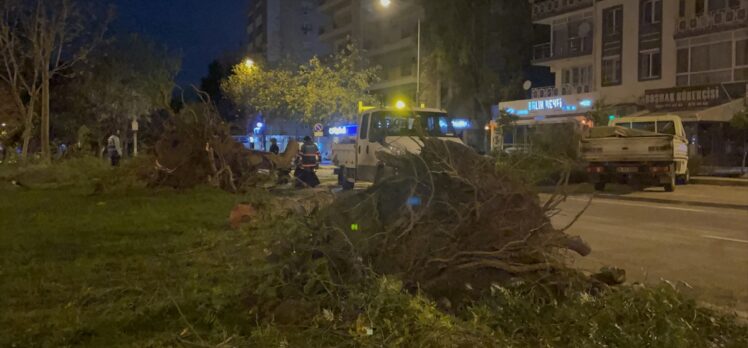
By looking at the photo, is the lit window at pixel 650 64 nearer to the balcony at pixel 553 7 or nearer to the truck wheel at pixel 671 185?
the balcony at pixel 553 7

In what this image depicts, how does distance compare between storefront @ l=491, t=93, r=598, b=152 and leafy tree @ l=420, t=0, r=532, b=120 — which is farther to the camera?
leafy tree @ l=420, t=0, r=532, b=120

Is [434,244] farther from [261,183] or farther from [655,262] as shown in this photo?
[261,183]

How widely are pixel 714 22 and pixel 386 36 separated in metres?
31.7

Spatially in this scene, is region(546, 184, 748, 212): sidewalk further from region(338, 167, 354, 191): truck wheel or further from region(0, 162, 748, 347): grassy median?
region(0, 162, 748, 347): grassy median

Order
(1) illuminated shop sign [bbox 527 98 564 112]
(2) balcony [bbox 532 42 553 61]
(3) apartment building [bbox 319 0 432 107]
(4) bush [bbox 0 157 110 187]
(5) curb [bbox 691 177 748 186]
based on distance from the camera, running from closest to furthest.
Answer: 1. (4) bush [bbox 0 157 110 187]
2. (5) curb [bbox 691 177 748 186]
3. (1) illuminated shop sign [bbox 527 98 564 112]
4. (2) balcony [bbox 532 42 553 61]
5. (3) apartment building [bbox 319 0 432 107]

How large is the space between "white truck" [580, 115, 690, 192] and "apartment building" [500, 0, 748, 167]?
31.6 feet

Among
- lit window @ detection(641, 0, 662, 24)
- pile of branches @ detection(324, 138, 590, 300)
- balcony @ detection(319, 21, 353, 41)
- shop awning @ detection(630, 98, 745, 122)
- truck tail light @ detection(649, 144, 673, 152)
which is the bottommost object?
pile of branches @ detection(324, 138, 590, 300)

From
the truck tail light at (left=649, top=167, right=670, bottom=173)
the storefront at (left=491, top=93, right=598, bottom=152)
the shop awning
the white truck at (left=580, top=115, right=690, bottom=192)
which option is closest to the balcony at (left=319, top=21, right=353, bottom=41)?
the storefront at (left=491, top=93, right=598, bottom=152)

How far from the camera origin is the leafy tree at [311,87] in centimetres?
4559

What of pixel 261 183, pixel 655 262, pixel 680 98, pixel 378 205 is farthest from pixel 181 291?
pixel 680 98

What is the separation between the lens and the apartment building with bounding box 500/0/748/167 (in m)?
29.2

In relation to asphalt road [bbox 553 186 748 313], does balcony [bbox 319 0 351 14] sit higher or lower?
higher

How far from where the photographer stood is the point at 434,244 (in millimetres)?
5695

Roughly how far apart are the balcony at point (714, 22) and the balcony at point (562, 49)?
6.13 m
